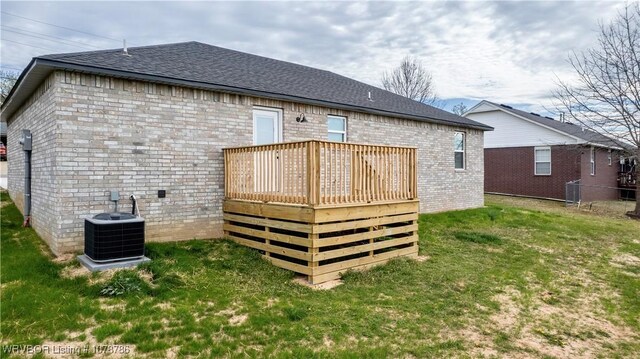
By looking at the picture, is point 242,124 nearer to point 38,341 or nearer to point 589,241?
point 38,341

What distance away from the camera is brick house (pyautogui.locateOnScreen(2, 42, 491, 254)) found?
20.8ft

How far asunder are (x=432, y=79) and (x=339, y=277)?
32052mm

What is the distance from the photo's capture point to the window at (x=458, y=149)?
1406 cm

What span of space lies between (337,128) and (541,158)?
15070 mm

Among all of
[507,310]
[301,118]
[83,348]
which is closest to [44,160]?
[83,348]

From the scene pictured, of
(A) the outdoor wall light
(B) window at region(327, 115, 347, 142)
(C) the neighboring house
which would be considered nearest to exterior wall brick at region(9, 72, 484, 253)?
(A) the outdoor wall light

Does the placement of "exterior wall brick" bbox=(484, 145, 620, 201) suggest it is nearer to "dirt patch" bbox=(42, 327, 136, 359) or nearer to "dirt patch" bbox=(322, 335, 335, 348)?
"dirt patch" bbox=(322, 335, 335, 348)

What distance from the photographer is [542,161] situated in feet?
67.0

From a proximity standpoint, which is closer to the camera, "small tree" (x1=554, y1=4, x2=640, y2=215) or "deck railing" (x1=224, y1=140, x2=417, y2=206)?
"deck railing" (x1=224, y1=140, x2=417, y2=206)

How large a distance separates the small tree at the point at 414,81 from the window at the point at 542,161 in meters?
15.3

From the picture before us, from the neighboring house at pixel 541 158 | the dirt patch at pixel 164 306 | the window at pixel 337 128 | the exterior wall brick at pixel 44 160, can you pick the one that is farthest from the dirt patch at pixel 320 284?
the neighboring house at pixel 541 158

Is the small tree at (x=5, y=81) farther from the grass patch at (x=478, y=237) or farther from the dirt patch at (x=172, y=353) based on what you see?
the dirt patch at (x=172, y=353)

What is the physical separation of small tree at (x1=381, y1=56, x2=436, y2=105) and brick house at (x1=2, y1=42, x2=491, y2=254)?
2587 cm

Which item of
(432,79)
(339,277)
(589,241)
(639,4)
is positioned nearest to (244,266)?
(339,277)
